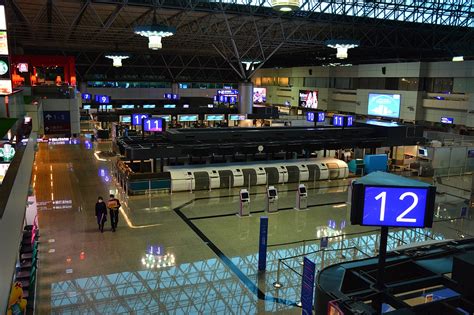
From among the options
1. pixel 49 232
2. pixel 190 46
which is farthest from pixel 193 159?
pixel 190 46

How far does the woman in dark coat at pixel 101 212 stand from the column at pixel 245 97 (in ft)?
96.0

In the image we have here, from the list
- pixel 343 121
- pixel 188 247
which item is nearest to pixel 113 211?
pixel 188 247

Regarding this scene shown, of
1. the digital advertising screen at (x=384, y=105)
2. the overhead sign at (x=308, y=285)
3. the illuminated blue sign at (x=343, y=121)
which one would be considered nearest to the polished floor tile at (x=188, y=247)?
the overhead sign at (x=308, y=285)

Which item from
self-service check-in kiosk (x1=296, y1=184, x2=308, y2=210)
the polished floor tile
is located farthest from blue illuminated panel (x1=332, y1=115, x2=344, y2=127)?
self-service check-in kiosk (x1=296, y1=184, x2=308, y2=210)

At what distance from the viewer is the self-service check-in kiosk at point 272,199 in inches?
601

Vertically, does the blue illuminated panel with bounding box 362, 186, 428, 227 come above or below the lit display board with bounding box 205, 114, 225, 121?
above

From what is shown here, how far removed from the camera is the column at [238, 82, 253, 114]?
40938 mm

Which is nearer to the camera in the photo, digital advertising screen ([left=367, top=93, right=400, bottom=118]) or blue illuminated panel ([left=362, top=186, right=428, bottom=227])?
blue illuminated panel ([left=362, top=186, right=428, bottom=227])

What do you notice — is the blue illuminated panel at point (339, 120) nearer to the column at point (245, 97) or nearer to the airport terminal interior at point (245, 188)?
the airport terminal interior at point (245, 188)

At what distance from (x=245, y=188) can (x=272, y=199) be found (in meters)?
4.03

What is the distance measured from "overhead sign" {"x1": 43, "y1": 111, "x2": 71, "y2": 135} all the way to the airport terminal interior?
0.26 feet

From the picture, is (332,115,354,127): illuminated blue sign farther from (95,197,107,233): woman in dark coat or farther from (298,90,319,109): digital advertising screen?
(298,90,319,109): digital advertising screen

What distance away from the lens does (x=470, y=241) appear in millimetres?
6367

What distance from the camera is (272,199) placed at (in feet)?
50.5
